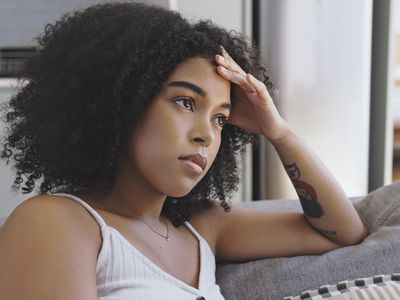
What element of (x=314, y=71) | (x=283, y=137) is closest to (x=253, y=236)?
(x=283, y=137)

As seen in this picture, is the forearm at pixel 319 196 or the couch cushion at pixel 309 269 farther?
the forearm at pixel 319 196

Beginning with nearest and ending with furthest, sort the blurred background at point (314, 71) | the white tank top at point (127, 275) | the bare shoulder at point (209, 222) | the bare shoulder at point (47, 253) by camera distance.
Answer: the bare shoulder at point (47, 253) → the white tank top at point (127, 275) → the bare shoulder at point (209, 222) → the blurred background at point (314, 71)

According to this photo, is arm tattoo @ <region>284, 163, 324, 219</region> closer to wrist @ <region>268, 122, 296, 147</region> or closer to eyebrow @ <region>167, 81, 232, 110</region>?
wrist @ <region>268, 122, 296, 147</region>

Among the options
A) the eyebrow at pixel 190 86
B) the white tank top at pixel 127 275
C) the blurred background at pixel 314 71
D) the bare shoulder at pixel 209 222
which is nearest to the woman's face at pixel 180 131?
the eyebrow at pixel 190 86

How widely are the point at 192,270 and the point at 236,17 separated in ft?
3.89

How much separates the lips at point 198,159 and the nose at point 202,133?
2 cm

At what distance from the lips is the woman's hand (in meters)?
0.16

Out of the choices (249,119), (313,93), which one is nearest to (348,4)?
(313,93)

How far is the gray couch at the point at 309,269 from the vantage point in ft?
3.28

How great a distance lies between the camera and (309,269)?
3.37 feet

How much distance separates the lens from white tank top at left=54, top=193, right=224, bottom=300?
2.69 feet

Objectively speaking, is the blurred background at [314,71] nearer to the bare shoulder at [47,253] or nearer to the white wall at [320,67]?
the white wall at [320,67]

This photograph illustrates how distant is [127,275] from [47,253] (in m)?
0.14

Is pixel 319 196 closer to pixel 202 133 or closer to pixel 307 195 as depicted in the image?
pixel 307 195
